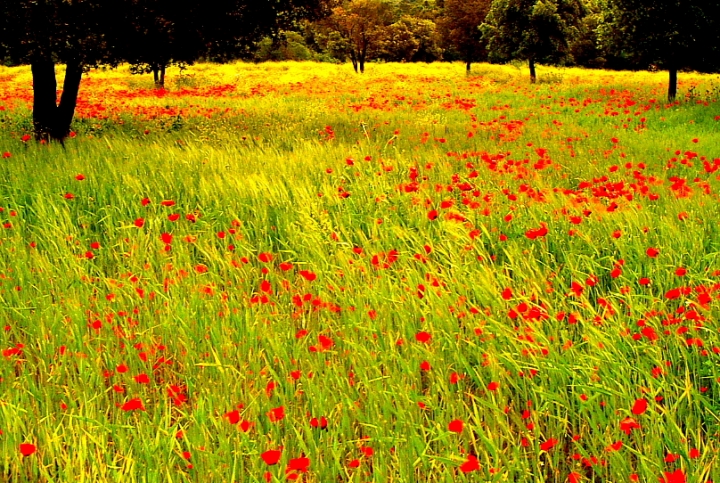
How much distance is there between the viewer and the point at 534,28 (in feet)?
92.1

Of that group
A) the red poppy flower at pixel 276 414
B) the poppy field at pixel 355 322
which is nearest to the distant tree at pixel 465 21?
the poppy field at pixel 355 322

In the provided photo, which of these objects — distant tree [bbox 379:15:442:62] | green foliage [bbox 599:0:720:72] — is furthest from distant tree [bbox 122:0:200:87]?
distant tree [bbox 379:15:442:62]

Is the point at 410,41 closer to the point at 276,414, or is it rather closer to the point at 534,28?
the point at 534,28

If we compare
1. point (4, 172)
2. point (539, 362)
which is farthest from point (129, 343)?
point (4, 172)

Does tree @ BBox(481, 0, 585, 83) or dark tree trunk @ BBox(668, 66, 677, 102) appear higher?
tree @ BBox(481, 0, 585, 83)

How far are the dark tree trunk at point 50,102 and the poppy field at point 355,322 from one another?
129 inches

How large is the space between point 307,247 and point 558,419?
233cm

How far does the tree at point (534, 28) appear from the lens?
2802cm

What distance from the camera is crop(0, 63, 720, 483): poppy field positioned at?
84.6 inches

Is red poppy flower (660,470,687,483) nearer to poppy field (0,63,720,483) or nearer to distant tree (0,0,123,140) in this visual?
poppy field (0,63,720,483)

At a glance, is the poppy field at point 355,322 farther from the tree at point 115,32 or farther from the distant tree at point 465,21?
the distant tree at point 465,21

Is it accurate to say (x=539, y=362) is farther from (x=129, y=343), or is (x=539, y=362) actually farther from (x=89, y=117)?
(x=89, y=117)

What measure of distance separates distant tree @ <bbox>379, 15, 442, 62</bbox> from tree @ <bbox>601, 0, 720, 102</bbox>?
3376 cm

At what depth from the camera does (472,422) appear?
7.93ft
